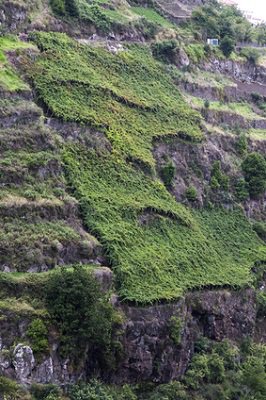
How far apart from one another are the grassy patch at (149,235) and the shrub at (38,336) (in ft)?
17.9

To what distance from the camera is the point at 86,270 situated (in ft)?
94.6

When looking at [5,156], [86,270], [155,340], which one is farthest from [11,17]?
[155,340]

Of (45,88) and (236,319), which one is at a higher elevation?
(45,88)

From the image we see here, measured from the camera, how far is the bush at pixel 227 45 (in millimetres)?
57719

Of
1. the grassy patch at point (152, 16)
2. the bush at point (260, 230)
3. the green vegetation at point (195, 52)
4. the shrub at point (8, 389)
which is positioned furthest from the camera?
the grassy patch at point (152, 16)

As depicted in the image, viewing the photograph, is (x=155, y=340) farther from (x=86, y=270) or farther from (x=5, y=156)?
(x=5, y=156)

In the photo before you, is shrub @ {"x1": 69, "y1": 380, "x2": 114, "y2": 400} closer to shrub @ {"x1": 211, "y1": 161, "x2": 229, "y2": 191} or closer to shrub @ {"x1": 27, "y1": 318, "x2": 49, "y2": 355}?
shrub @ {"x1": 27, "y1": 318, "x2": 49, "y2": 355}

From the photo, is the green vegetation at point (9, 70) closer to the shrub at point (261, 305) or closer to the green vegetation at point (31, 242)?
the green vegetation at point (31, 242)

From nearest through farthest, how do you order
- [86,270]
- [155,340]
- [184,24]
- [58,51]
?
[86,270] → [155,340] → [58,51] → [184,24]

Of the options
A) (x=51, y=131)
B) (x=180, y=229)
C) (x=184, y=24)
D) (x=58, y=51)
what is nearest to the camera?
(x=51, y=131)

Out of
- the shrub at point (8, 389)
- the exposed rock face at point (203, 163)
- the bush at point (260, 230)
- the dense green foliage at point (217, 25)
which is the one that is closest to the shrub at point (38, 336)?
the shrub at point (8, 389)

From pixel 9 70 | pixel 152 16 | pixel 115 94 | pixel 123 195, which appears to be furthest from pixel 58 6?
pixel 123 195

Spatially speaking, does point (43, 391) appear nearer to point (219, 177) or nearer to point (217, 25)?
point (219, 177)

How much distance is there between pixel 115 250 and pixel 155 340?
4.66 metres
